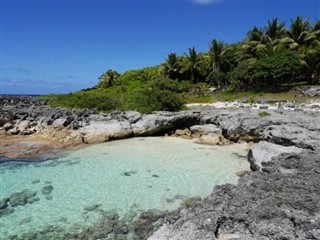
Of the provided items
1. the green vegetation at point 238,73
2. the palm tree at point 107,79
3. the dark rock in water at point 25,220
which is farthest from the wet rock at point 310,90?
the palm tree at point 107,79

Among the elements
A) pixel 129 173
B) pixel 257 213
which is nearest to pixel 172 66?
pixel 129 173

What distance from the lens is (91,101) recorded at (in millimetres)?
27812

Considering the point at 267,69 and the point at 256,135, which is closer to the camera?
the point at 256,135

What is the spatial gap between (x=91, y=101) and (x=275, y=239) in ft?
82.5

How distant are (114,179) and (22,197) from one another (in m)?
3.43

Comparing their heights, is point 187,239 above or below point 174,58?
below

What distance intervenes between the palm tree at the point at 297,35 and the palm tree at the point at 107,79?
39.4m

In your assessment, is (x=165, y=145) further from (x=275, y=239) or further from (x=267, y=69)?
(x=267, y=69)

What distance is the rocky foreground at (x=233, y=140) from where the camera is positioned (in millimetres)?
4879

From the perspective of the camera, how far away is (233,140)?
690 inches

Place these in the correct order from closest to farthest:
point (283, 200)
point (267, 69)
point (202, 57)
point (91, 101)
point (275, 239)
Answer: point (275, 239) → point (283, 200) → point (91, 101) → point (267, 69) → point (202, 57)

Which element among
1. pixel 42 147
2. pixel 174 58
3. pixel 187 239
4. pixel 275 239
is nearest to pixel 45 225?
pixel 187 239

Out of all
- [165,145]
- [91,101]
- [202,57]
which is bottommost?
[165,145]

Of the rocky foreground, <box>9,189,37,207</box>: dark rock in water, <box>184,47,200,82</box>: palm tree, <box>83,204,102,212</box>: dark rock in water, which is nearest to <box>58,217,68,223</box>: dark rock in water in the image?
<box>83,204,102,212</box>: dark rock in water
